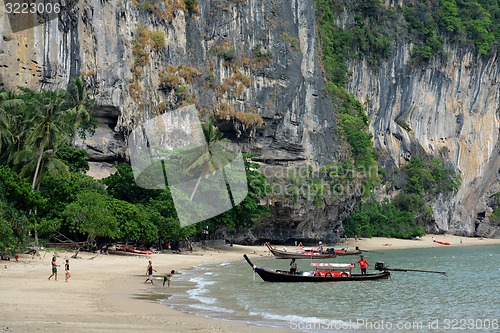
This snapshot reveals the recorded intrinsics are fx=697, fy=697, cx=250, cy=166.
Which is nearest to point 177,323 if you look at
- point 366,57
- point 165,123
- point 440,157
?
point 165,123

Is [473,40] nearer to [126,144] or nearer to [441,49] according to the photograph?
[441,49]

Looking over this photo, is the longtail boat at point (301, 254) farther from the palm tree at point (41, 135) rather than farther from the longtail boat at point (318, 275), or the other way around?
the palm tree at point (41, 135)

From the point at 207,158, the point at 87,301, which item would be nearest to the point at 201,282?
the point at 87,301

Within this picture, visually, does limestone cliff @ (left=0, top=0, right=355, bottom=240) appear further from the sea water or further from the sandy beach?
the sea water

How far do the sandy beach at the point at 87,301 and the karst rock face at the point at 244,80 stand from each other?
19.4m

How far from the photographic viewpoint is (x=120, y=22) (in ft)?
179

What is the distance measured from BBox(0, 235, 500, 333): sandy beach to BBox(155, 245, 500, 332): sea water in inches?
53.3

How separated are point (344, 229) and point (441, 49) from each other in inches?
1147

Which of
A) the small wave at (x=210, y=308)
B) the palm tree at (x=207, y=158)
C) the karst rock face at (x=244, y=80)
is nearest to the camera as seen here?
the small wave at (x=210, y=308)

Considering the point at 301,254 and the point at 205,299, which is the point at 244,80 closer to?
the point at 301,254

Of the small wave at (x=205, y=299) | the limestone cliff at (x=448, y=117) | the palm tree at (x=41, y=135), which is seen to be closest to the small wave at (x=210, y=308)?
the small wave at (x=205, y=299)

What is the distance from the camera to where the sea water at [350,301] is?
1827 cm

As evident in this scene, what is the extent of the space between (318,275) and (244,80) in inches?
1404

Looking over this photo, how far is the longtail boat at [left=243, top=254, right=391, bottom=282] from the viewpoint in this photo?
2844cm
